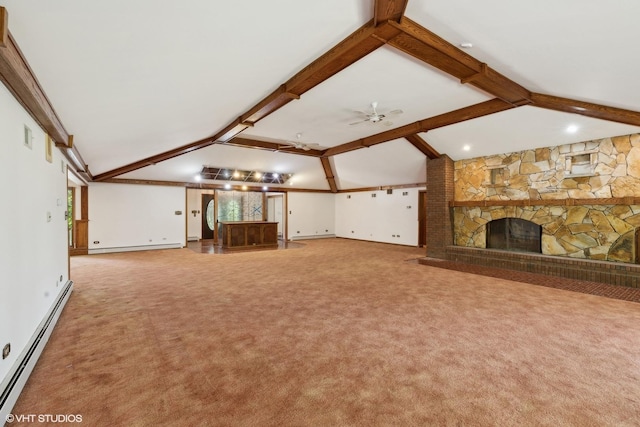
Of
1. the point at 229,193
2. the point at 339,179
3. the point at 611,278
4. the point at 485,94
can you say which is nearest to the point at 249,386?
the point at 485,94

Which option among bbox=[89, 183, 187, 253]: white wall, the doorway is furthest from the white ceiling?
the doorway

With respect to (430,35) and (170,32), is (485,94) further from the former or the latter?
(170,32)

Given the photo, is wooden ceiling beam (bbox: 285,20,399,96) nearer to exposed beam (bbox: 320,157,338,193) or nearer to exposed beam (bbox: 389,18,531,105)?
exposed beam (bbox: 389,18,531,105)

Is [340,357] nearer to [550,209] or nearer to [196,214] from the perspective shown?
[550,209]

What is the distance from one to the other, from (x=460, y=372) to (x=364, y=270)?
3917 mm

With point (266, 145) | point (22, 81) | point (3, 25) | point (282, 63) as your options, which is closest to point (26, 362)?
point (22, 81)

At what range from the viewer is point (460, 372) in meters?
2.37

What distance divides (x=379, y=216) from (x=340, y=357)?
9.18 metres

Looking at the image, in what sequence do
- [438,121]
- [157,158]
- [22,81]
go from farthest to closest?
[157,158] < [438,121] < [22,81]

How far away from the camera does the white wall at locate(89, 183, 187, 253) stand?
873 centimetres

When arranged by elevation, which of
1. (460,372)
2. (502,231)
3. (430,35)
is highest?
(430,35)

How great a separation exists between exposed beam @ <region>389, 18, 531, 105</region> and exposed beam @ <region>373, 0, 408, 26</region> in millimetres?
79

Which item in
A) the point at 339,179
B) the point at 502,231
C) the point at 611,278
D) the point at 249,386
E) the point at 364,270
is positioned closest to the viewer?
the point at 249,386

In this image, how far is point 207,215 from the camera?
12.1 meters
